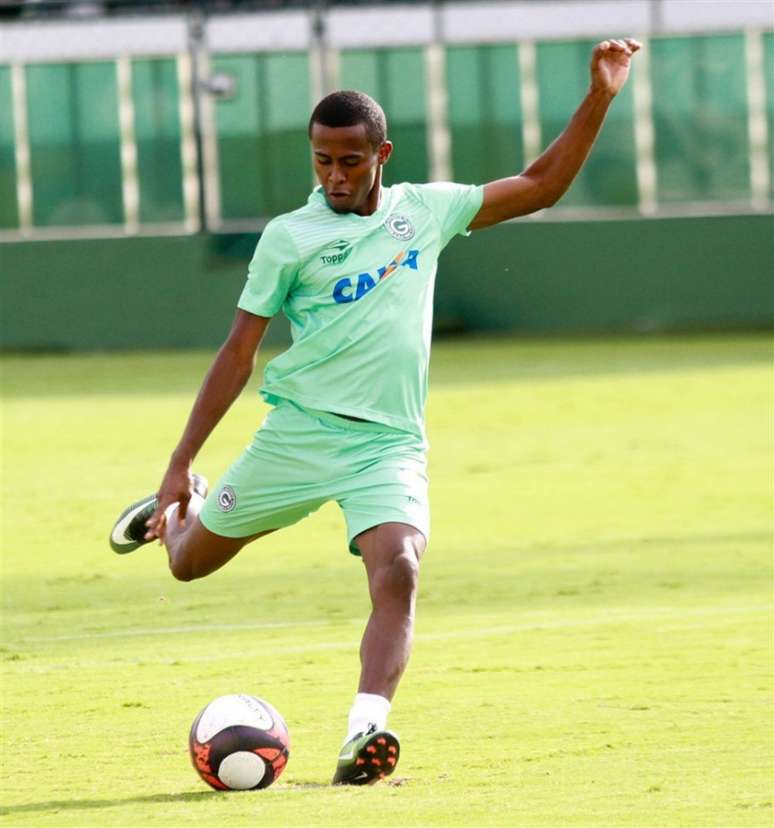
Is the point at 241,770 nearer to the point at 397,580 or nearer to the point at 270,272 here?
the point at 397,580

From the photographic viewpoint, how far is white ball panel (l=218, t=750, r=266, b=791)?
19.3 ft

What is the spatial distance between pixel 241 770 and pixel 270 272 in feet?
5.06

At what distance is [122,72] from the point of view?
29.3m

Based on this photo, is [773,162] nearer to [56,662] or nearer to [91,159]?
[91,159]

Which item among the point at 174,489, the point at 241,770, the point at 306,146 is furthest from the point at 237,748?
the point at 306,146

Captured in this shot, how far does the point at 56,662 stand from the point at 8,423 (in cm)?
1072

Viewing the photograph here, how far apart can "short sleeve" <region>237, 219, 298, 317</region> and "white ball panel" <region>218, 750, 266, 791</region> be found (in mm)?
1369

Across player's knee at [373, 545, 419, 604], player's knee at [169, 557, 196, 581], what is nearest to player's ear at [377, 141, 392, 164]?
player's knee at [373, 545, 419, 604]

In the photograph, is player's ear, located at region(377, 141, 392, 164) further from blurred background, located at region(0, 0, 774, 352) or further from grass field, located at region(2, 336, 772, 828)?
blurred background, located at region(0, 0, 774, 352)

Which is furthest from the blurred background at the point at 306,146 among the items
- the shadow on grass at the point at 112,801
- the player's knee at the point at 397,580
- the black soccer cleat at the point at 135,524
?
the shadow on grass at the point at 112,801

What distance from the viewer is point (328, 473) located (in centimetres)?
638

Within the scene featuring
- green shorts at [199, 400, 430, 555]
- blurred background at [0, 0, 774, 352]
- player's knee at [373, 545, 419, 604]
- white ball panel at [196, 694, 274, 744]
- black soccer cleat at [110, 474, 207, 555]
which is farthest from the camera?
blurred background at [0, 0, 774, 352]

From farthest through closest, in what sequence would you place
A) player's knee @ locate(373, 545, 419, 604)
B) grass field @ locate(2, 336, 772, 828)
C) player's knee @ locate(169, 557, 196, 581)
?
player's knee @ locate(169, 557, 196, 581), player's knee @ locate(373, 545, 419, 604), grass field @ locate(2, 336, 772, 828)

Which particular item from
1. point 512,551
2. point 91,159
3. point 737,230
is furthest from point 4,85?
point 512,551
